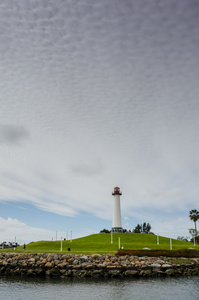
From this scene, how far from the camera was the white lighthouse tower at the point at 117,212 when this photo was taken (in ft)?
327

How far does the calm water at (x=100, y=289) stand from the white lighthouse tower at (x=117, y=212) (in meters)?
63.5

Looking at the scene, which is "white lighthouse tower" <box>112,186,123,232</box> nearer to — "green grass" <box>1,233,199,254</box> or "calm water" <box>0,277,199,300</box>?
"green grass" <box>1,233,199,254</box>

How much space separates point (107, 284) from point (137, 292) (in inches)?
205

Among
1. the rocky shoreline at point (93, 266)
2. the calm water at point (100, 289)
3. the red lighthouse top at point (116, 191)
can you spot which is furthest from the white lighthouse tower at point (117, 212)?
the calm water at point (100, 289)

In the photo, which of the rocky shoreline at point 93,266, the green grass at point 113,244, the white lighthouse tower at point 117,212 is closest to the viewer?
the rocky shoreline at point 93,266

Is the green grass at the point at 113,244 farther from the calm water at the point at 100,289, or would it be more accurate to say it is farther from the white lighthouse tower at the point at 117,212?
the calm water at the point at 100,289

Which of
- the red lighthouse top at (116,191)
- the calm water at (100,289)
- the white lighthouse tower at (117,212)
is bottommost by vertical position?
the calm water at (100,289)

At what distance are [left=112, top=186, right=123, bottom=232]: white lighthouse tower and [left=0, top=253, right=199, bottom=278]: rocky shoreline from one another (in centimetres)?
5396

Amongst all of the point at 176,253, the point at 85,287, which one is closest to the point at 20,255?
the point at 85,287

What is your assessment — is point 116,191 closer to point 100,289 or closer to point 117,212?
point 117,212

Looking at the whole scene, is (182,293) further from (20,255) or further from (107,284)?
(20,255)

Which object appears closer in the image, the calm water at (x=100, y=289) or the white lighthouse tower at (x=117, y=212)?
the calm water at (x=100, y=289)

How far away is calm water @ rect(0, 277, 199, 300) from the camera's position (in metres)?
28.0

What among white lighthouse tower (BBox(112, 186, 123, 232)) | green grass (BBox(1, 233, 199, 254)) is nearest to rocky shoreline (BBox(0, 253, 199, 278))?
green grass (BBox(1, 233, 199, 254))
